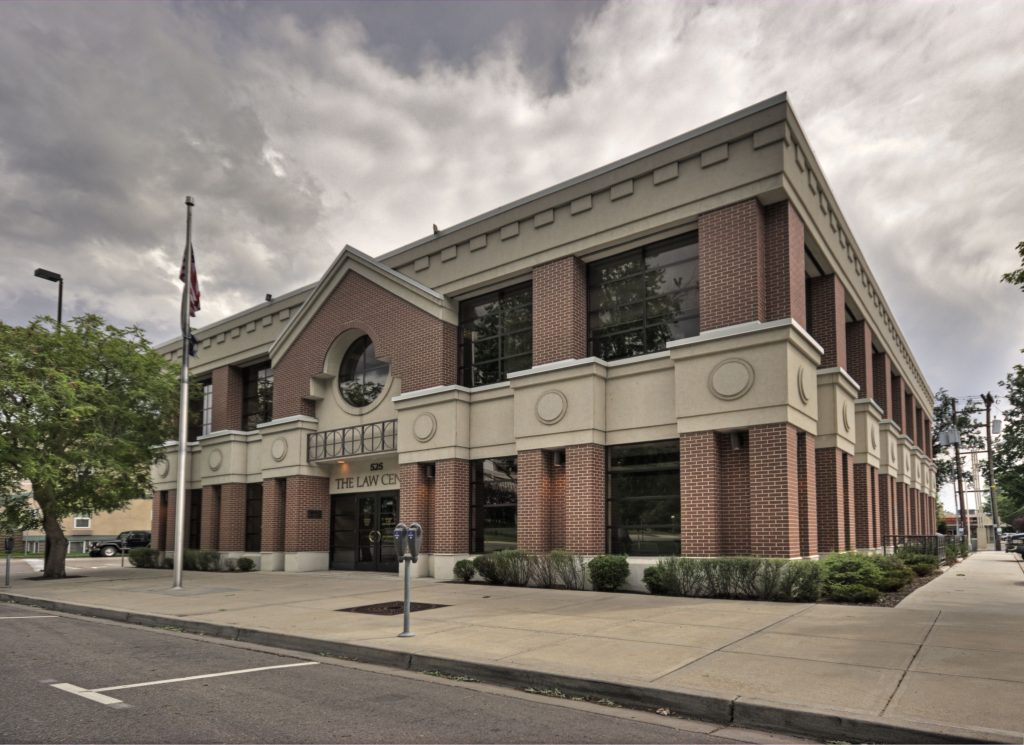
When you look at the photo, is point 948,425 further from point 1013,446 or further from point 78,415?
point 78,415

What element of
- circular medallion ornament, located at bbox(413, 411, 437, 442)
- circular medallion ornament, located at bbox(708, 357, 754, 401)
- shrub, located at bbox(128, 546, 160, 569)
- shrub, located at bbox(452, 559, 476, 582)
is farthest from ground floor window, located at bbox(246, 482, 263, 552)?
circular medallion ornament, located at bbox(708, 357, 754, 401)

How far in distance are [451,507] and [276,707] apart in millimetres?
12622

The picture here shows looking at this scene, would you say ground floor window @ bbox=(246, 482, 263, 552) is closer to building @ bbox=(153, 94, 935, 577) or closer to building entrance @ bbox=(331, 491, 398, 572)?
building @ bbox=(153, 94, 935, 577)

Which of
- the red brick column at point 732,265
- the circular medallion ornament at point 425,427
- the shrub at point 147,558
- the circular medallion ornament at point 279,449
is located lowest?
the shrub at point 147,558

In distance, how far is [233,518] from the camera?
1034 inches

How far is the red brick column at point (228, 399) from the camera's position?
2817 cm

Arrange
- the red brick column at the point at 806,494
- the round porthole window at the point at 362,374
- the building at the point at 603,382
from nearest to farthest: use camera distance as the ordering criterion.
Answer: the red brick column at the point at 806,494, the building at the point at 603,382, the round porthole window at the point at 362,374

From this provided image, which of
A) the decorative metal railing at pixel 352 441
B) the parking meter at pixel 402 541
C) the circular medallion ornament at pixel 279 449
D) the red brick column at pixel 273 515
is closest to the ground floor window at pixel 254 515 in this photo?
the red brick column at pixel 273 515

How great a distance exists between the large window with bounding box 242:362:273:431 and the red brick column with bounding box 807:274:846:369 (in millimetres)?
17800

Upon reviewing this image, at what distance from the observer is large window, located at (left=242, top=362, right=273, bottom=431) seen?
2720 cm

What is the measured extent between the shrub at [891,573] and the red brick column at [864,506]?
160 inches

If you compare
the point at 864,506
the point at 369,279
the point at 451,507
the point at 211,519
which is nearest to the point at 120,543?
the point at 211,519

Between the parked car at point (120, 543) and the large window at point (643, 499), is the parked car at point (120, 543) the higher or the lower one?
the lower one

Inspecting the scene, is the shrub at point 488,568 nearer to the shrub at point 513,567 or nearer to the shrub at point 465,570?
the shrub at point 513,567
